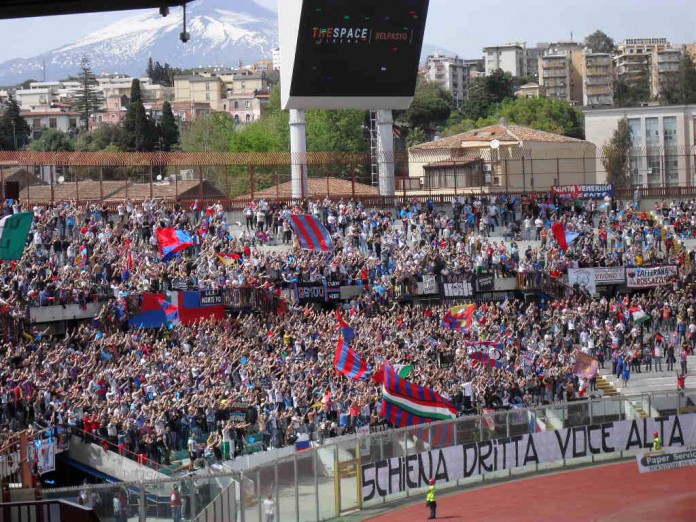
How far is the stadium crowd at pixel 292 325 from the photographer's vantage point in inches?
1276

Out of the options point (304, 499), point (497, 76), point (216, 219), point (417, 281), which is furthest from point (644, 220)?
point (497, 76)

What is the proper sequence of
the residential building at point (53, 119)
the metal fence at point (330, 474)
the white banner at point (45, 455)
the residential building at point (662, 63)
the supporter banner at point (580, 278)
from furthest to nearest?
the residential building at point (662, 63) → the residential building at point (53, 119) → the supporter banner at point (580, 278) → the white banner at point (45, 455) → the metal fence at point (330, 474)

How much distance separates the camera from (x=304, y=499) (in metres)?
27.3

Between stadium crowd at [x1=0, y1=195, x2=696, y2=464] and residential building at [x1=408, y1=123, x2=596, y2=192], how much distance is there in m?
6.75

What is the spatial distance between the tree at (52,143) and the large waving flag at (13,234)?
288 ft

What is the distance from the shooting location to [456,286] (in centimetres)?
4478

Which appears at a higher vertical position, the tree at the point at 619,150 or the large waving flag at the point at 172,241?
the tree at the point at 619,150

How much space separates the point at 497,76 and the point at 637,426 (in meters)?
118

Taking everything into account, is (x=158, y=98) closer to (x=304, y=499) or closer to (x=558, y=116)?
(x=558, y=116)

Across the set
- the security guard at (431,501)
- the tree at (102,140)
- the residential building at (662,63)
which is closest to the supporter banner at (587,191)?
the security guard at (431,501)

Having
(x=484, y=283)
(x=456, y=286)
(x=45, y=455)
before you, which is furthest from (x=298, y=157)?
(x=45, y=455)

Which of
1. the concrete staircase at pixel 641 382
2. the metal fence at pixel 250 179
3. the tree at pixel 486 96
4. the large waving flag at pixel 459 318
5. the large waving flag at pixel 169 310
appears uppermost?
the tree at pixel 486 96

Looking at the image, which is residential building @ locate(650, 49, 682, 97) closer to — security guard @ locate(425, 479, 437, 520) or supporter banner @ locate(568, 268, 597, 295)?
supporter banner @ locate(568, 268, 597, 295)

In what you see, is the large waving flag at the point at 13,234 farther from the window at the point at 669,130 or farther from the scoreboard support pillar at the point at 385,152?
the window at the point at 669,130
